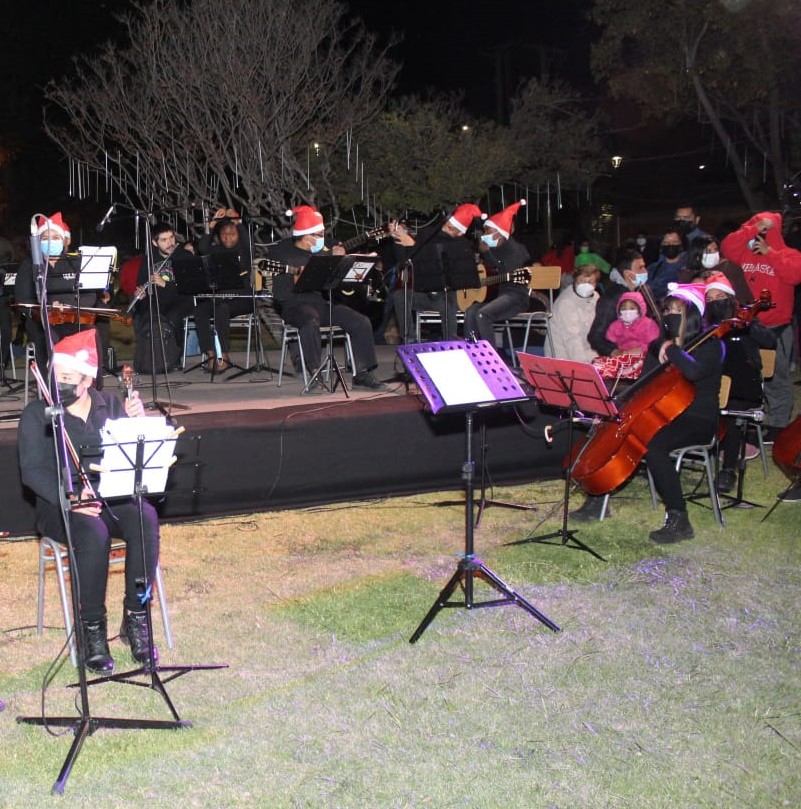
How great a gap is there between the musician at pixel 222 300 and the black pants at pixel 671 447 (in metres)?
4.29

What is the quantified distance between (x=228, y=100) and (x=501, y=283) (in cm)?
594

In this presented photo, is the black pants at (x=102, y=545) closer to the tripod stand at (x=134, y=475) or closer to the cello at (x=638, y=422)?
the tripod stand at (x=134, y=475)

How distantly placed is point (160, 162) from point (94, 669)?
11.0 meters

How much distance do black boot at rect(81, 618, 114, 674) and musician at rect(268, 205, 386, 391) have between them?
4339 millimetres

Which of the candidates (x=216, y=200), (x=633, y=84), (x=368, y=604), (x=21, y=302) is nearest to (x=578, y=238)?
(x=633, y=84)

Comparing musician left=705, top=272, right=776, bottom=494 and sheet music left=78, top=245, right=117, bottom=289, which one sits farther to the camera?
musician left=705, top=272, right=776, bottom=494

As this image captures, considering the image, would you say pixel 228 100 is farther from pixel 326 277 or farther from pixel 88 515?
pixel 88 515

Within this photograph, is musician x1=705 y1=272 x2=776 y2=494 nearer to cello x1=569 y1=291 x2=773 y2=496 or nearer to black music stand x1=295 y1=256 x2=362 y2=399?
cello x1=569 y1=291 x2=773 y2=496

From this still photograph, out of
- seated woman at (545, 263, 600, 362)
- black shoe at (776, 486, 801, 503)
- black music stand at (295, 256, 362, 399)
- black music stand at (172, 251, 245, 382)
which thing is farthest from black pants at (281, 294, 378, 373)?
black shoe at (776, 486, 801, 503)

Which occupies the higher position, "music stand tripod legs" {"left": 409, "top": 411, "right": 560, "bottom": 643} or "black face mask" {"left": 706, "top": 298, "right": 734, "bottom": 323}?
"black face mask" {"left": 706, "top": 298, "right": 734, "bottom": 323}

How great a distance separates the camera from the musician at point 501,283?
30.1 feet

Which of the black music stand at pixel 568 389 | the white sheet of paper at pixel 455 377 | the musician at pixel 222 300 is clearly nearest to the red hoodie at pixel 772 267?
the black music stand at pixel 568 389

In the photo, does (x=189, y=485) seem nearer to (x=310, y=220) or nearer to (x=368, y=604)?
(x=368, y=604)

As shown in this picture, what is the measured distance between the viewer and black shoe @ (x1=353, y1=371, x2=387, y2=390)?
28.4 feet
